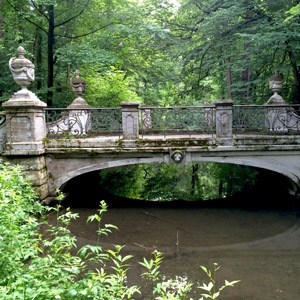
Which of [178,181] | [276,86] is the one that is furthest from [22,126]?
[178,181]

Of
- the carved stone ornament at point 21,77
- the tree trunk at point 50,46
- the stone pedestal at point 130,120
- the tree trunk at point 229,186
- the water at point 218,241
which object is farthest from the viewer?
the tree trunk at point 50,46

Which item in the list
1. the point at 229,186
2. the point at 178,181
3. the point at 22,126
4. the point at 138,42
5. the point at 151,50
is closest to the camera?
the point at 22,126

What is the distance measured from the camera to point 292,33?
876 centimetres

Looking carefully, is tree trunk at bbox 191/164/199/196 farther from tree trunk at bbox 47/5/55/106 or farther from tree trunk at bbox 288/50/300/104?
tree trunk at bbox 47/5/55/106

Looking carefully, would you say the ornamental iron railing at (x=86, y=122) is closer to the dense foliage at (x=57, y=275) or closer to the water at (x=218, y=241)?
the water at (x=218, y=241)

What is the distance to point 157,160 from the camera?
8.14 metres

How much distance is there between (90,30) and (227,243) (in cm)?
1247

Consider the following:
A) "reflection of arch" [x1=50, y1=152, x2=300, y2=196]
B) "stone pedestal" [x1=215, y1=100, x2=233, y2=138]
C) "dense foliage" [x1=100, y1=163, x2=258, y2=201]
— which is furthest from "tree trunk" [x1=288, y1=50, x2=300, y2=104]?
"reflection of arch" [x1=50, y1=152, x2=300, y2=196]

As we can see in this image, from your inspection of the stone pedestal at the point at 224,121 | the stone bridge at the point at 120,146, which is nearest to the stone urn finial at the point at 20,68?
the stone bridge at the point at 120,146

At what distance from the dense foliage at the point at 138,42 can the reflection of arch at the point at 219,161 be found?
13.1ft

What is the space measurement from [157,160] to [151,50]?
917cm

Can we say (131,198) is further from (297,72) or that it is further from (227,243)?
(297,72)

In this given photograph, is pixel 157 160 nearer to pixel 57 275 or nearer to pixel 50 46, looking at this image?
pixel 57 275

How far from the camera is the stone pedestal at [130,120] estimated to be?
7898 millimetres
